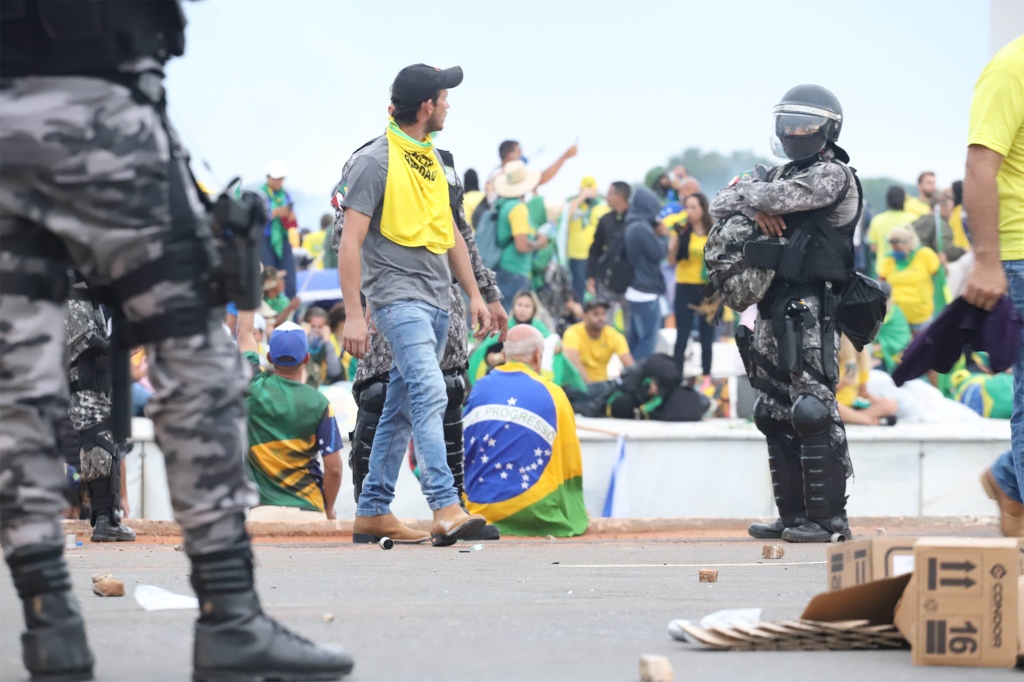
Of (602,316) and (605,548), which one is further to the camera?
(602,316)

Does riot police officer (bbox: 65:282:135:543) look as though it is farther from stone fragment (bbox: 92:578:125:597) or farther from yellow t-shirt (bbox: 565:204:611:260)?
yellow t-shirt (bbox: 565:204:611:260)

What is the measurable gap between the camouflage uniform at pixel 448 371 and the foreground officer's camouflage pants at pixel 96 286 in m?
4.58

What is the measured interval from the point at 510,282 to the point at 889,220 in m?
4.99

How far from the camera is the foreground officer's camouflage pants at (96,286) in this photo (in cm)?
301

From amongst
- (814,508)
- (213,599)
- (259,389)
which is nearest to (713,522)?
(814,508)

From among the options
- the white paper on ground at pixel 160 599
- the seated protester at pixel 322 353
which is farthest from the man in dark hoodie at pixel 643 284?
the white paper on ground at pixel 160 599

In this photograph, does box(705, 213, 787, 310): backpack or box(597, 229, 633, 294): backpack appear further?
box(597, 229, 633, 294): backpack

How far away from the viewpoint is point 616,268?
1592 centimetres

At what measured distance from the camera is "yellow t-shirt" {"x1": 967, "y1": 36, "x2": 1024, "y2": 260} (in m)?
5.23

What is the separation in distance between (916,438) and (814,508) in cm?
542

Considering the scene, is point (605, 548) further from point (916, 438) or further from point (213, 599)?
point (916, 438)

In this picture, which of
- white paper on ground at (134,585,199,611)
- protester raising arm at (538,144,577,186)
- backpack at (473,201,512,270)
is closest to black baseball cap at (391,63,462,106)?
white paper on ground at (134,585,199,611)

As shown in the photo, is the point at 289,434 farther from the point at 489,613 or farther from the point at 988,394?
the point at 988,394

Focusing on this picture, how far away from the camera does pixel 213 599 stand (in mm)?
3080
